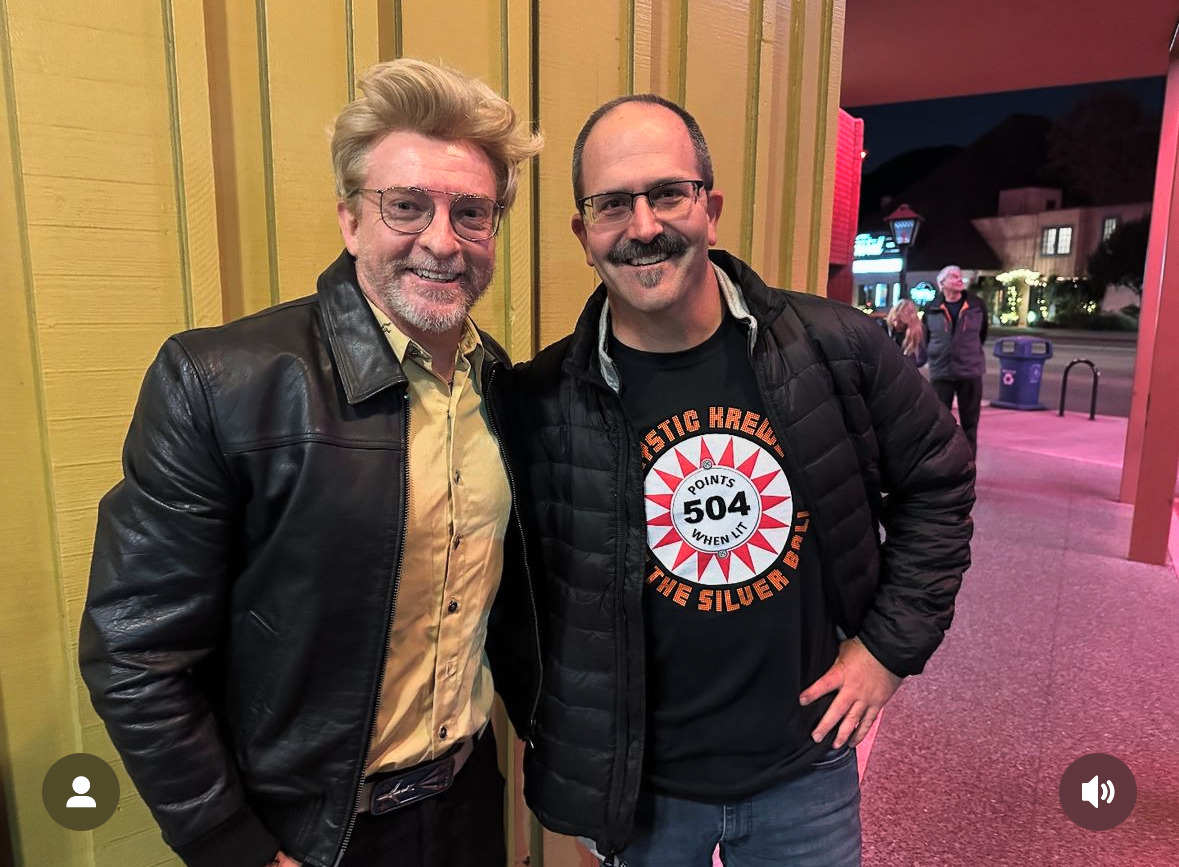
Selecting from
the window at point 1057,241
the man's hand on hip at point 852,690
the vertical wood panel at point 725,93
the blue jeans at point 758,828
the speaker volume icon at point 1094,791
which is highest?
the window at point 1057,241

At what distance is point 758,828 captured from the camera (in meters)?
1.61

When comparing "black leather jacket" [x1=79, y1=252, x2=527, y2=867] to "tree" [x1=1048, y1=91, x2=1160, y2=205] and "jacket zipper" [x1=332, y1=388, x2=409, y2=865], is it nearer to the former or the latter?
"jacket zipper" [x1=332, y1=388, x2=409, y2=865]

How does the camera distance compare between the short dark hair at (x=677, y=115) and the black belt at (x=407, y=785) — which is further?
the short dark hair at (x=677, y=115)

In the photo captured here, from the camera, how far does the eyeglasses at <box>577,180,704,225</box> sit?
1493 mm

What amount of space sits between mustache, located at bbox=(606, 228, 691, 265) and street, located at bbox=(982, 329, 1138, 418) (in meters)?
11.4

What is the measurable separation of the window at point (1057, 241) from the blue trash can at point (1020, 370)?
25.1 metres

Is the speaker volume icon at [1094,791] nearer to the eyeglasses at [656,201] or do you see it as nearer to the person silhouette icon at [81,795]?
the eyeglasses at [656,201]

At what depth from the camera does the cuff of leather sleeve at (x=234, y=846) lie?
1234 mm

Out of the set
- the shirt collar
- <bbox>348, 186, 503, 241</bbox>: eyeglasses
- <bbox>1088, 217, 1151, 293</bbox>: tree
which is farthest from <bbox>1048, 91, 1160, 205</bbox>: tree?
the shirt collar

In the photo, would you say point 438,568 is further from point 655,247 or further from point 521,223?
point 521,223

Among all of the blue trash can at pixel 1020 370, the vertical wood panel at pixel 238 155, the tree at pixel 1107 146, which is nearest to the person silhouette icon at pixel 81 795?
the vertical wood panel at pixel 238 155

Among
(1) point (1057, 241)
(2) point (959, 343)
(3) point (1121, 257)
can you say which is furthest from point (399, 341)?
(1) point (1057, 241)

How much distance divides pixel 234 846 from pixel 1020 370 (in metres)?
14.1

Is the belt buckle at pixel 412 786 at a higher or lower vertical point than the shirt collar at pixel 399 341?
lower
